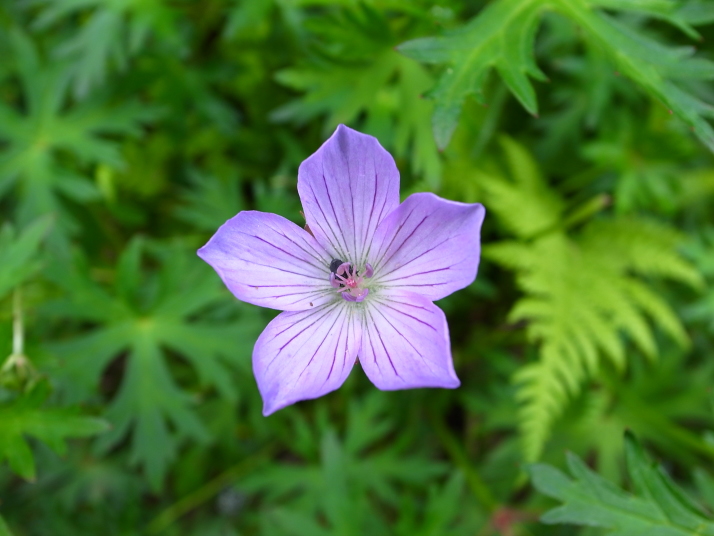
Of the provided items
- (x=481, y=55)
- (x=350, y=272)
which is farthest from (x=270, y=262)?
(x=481, y=55)

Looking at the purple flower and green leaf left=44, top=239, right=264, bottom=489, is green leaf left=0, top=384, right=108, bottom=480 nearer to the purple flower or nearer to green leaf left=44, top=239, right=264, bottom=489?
green leaf left=44, top=239, right=264, bottom=489

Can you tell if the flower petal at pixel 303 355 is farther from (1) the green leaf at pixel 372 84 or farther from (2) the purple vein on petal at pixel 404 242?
(1) the green leaf at pixel 372 84

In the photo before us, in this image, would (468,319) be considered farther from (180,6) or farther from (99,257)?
(180,6)

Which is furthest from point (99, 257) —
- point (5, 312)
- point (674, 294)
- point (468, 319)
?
point (674, 294)

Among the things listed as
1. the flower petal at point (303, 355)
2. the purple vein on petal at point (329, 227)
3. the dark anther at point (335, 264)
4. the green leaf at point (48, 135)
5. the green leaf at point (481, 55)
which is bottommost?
the green leaf at point (48, 135)

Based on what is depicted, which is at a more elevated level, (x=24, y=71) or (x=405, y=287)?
(x=405, y=287)

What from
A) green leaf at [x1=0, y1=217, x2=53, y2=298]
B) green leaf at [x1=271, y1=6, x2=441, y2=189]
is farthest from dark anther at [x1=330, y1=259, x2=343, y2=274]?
green leaf at [x1=0, y1=217, x2=53, y2=298]

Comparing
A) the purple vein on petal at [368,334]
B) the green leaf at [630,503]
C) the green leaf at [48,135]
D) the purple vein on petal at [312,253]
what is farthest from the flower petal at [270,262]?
the green leaf at [48,135]

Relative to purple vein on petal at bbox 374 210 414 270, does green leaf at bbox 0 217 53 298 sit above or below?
below
